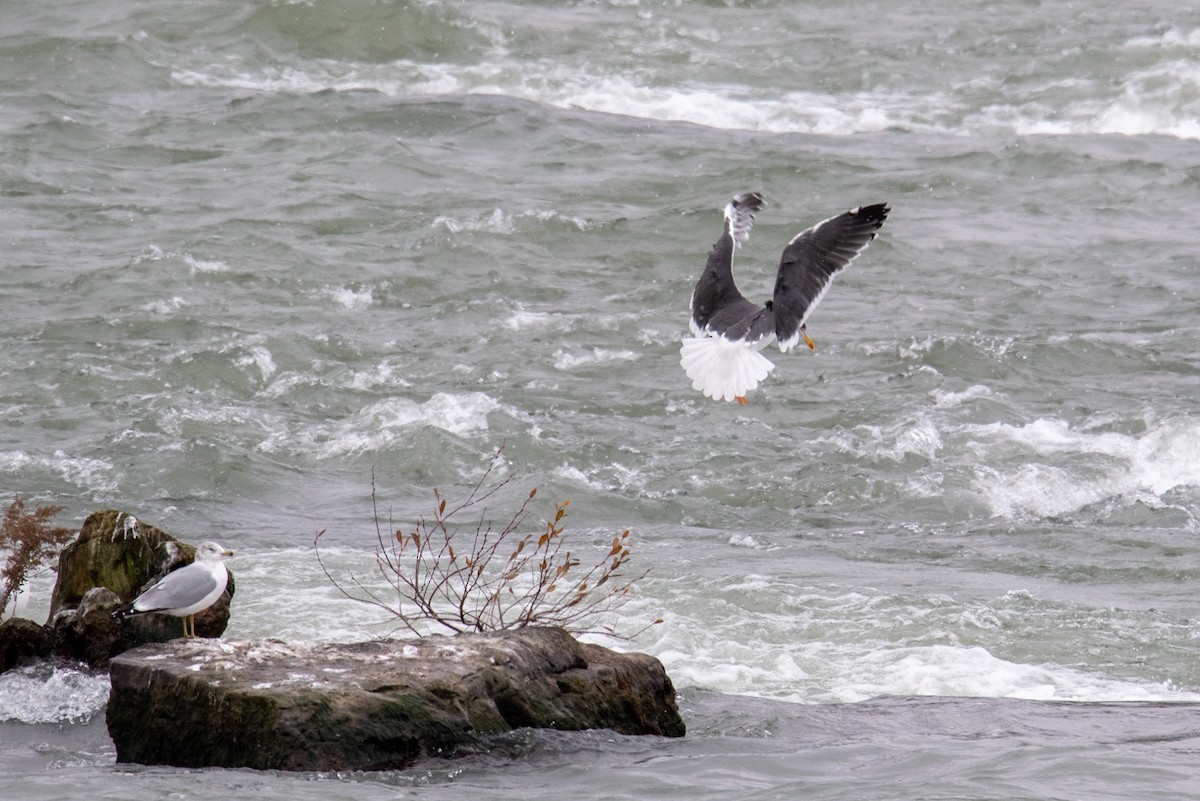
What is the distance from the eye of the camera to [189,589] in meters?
6.07

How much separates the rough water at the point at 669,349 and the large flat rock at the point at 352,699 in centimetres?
12

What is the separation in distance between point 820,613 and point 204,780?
383cm

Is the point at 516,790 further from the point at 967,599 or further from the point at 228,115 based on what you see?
the point at 228,115

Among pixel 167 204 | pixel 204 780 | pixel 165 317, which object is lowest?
pixel 204 780

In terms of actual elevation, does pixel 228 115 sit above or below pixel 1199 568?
above

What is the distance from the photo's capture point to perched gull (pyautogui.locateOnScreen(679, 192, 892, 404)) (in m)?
8.44

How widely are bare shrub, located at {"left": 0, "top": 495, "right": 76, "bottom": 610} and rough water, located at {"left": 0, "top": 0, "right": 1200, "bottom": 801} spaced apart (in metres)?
0.58

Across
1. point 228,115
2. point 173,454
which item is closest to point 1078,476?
point 173,454

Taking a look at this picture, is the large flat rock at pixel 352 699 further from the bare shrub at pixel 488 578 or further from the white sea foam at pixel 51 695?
the bare shrub at pixel 488 578

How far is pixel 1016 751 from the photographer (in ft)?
19.0

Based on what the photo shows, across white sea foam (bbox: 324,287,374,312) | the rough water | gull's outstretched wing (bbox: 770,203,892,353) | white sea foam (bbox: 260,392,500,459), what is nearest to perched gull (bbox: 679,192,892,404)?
gull's outstretched wing (bbox: 770,203,892,353)

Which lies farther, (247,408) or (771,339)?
(247,408)

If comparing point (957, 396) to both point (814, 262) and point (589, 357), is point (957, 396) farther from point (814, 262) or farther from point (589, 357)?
point (814, 262)

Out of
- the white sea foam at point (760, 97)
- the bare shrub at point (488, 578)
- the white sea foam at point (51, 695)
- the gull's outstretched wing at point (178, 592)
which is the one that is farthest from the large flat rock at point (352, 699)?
the white sea foam at point (760, 97)
